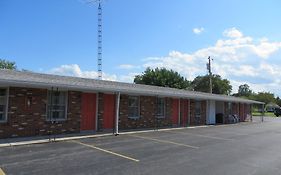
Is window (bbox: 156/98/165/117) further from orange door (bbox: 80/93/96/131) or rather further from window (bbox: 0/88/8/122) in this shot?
window (bbox: 0/88/8/122)

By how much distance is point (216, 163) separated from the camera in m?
9.80

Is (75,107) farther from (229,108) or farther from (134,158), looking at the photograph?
(229,108)

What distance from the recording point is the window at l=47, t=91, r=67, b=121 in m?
14.7

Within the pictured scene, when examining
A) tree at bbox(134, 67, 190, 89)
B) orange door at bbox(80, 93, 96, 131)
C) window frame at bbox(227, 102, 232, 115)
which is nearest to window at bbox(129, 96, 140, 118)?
orange door at bbox(80, 93, 96, 131)

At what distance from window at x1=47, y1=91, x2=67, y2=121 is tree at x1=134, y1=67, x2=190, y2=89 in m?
39.5

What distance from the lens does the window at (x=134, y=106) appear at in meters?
19.3

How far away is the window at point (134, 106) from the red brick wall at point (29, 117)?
4572 mm

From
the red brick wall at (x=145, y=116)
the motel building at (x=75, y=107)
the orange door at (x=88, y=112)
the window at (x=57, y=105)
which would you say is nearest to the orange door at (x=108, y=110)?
the motel building at (x=75, y=107)

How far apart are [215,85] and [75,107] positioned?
64.8 meters

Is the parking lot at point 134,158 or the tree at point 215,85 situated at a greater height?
the tree at point 215,85

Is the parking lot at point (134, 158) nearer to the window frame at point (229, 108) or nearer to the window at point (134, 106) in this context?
the window at point (134, 106)

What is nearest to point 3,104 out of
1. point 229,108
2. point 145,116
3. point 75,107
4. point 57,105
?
point 57,105

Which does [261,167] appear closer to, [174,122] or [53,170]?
[53,170]

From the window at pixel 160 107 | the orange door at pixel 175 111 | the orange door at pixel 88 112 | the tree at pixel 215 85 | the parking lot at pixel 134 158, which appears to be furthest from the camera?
the tree at pixel 215 85
